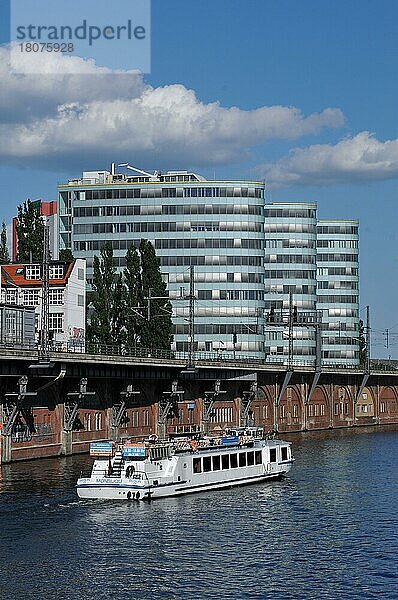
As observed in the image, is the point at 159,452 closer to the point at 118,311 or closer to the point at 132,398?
the point at 132,398

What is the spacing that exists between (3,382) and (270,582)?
5874 cm

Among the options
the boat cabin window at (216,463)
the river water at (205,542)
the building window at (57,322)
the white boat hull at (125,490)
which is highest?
the building window at (57,322)

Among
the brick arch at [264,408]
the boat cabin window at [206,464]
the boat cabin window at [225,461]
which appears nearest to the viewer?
the boat cabin window at [206,464]

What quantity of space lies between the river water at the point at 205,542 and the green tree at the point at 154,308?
55097mm

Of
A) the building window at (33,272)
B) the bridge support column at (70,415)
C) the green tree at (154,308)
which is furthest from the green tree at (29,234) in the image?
the bridge support column at (70,415)

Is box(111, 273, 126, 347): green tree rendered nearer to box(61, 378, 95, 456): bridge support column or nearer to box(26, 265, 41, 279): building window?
box(26, 265, 41, 279): building window

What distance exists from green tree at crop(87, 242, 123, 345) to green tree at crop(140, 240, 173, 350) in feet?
15.2

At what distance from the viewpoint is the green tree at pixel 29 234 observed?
162m

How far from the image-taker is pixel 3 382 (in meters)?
117

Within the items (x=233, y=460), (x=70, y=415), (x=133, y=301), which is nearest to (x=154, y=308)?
(x=133, y=301)

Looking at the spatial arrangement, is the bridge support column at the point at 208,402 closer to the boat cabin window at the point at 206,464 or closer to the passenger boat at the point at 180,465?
the passenger boat at the point at 180,465

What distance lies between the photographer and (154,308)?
168 meters

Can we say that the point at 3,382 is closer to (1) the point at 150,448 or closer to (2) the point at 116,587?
(1) the point at 150,448

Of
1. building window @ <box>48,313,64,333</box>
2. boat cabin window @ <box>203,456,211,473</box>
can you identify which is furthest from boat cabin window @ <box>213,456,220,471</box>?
building window @ <box>48,313,64,333</box>
